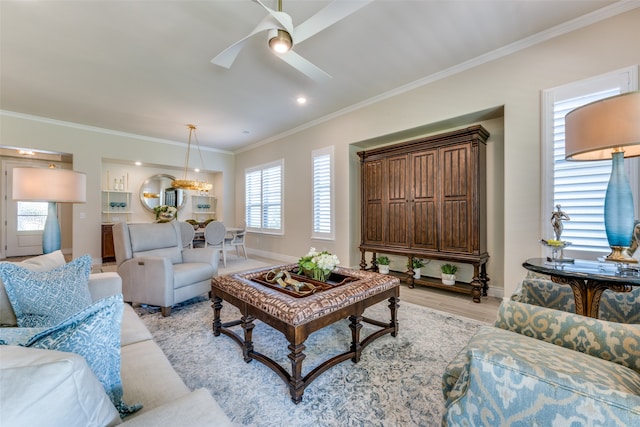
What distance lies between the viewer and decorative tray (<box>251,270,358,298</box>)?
1.86m

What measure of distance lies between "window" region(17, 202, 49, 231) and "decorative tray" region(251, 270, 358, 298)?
770cm

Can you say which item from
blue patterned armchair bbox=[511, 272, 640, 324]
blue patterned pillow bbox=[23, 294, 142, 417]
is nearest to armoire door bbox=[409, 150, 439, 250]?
blue patterned armchair bbox=[511, 272, 640, 324]

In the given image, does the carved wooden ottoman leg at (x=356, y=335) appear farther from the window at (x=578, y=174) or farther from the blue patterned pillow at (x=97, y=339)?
the window at (x=578, y=174)

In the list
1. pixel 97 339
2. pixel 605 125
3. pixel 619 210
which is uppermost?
pixel 605 125

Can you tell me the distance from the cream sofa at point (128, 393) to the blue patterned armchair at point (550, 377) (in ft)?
2.47

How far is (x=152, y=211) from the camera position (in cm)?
675

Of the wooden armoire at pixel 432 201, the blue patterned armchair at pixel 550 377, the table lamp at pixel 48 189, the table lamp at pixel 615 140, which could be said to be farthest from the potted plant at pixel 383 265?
the table lamp at pixel 48 189

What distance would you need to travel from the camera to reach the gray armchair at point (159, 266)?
2.71 m

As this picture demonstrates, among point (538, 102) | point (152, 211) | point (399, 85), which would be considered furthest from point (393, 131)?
point (152, 211)

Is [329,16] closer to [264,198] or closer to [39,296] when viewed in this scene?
[39,296]

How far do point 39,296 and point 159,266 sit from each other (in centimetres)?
152

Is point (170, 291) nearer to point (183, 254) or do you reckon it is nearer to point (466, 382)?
point (183, 254)

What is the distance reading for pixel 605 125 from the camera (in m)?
1.50

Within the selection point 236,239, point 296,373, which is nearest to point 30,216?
point 236,239
